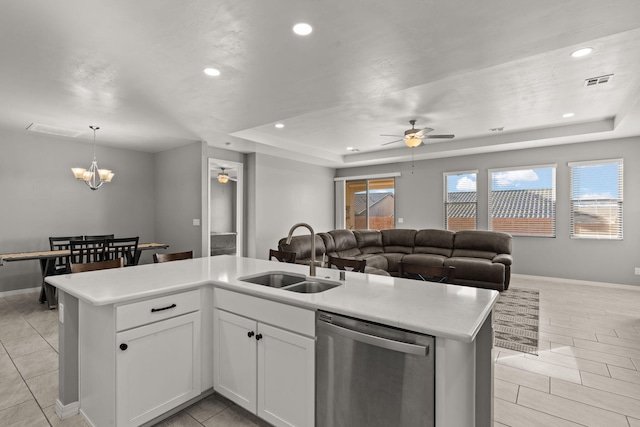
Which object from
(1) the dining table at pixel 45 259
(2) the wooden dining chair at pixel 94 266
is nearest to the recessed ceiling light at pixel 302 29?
(2) the wooden dining chair at pixel 94 266

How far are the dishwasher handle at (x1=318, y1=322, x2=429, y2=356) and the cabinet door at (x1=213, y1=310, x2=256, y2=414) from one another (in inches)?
22.7

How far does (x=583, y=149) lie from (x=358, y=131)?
408 centimetres

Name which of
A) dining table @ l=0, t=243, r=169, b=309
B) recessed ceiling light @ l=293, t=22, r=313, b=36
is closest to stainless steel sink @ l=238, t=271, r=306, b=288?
recessed ceiling light @ l=293, t=22, r=313, b=36

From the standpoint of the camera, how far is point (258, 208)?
6.48 m

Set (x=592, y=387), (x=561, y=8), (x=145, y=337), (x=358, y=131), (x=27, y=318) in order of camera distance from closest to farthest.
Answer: (x=145, y=337), (x=561, y=8), (x=592, y=387), (x=27, y=318), (x=358, y=131)

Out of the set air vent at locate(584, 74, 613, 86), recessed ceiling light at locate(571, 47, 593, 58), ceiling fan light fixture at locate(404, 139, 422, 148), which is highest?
air vent at locate(584, 74, 613, 86)

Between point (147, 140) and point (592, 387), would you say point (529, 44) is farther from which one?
point (147, 140)

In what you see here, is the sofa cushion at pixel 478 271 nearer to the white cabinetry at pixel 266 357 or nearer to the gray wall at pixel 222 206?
the white cabinetry at pixel 266 357

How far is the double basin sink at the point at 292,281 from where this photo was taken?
6.78 feet

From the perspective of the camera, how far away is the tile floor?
199cm

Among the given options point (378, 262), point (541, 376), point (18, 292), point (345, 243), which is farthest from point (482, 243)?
point (18, 292)

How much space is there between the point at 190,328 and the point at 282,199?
523 cm

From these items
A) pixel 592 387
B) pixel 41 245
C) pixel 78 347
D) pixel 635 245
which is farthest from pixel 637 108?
pixel 41 245

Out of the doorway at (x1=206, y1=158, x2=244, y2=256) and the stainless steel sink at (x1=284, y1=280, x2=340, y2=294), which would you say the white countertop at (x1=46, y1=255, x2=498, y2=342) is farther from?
the doorway at (x1=206, y1=158, x2=244, y2=256)
